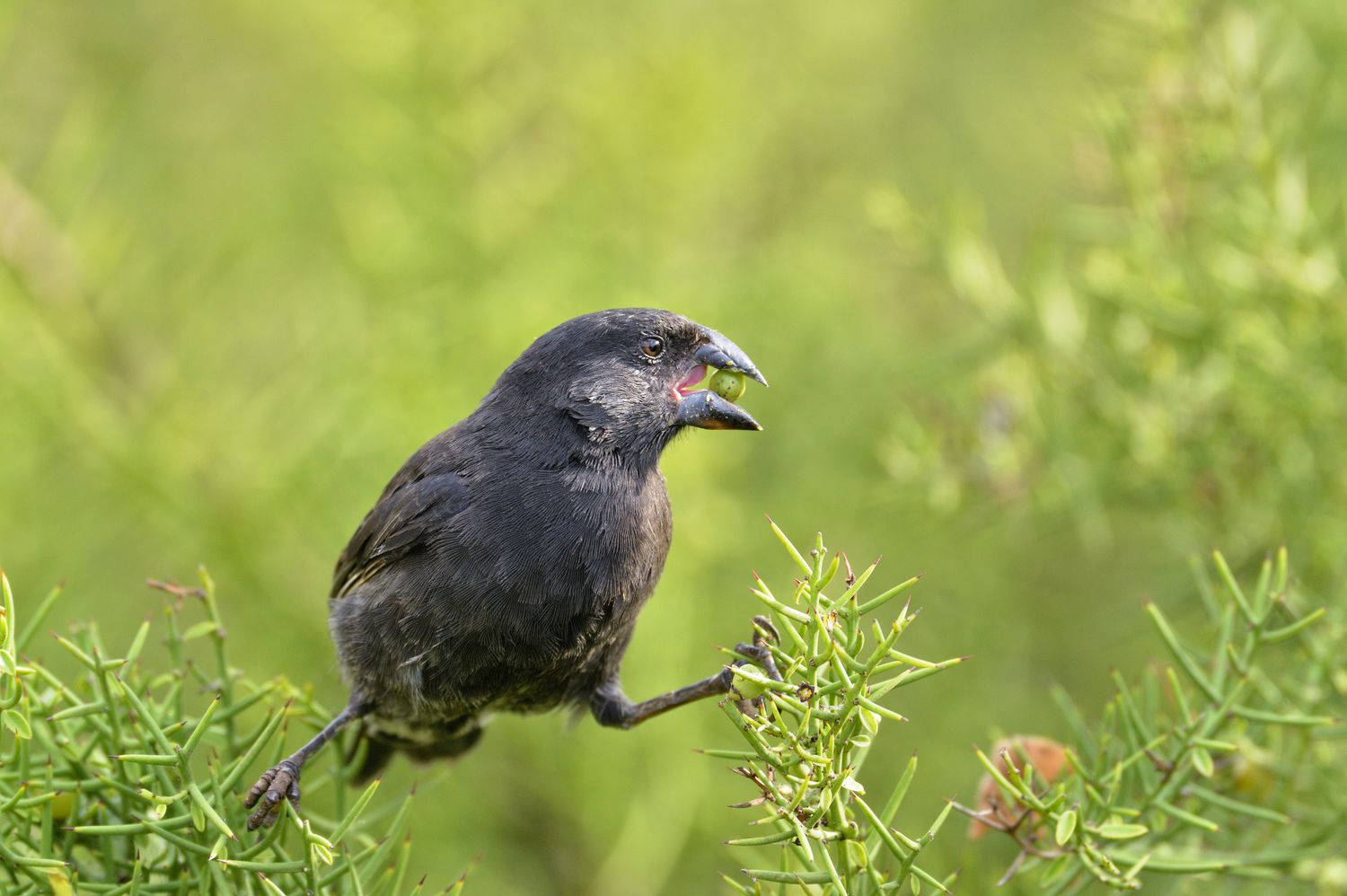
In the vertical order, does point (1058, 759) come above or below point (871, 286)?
below

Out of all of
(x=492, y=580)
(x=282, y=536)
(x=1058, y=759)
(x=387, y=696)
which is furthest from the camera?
(x=282, y=536)

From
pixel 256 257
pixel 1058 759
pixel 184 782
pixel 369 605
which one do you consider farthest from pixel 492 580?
pixel 256 257

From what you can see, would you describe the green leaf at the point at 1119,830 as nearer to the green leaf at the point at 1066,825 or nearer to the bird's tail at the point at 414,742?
the green leaf at the point at 1066,825

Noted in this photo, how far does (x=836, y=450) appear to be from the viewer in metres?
4.86

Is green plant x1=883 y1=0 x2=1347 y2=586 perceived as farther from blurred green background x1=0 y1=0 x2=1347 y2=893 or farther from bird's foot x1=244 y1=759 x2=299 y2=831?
bird's foot x1=244 y1=759 x2=299 y2=831

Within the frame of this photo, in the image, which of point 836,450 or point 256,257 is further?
point 256,257

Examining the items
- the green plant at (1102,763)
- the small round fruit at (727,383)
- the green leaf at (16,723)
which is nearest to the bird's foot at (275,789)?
the green leaf at (16,723)

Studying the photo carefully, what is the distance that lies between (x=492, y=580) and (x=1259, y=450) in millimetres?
2109

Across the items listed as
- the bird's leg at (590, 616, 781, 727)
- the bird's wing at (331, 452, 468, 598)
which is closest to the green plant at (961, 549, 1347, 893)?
the bird's leg at (590, 616, 781, 727)

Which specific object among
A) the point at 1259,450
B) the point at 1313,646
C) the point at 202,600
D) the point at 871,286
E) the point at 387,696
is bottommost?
the point at 387,696

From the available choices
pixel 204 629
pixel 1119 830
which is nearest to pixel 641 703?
pixel 204 629

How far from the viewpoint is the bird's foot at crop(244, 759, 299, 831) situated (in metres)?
3.02

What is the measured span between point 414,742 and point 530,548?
840mm

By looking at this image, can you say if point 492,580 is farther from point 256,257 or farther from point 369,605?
point 256,257
